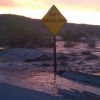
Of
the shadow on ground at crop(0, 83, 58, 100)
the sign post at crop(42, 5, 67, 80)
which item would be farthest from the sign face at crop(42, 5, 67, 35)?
the shadow on ground at crop(0, 83, 58, 100)

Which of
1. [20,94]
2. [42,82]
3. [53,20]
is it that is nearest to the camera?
[20,94]

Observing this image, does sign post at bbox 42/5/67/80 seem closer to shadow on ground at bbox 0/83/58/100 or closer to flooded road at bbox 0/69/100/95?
flooded road at bbox 0/69/100/95

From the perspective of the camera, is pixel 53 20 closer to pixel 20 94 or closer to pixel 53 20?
pixel 53 20

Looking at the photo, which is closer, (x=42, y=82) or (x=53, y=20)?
(x=42, y=82)

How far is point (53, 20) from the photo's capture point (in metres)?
23.3

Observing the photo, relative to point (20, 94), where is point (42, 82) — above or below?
below

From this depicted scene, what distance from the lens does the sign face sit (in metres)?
23.2

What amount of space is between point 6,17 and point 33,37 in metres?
67.8

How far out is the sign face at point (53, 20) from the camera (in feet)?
76.2

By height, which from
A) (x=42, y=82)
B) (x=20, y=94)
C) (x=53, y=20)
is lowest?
(x=42, y=82)

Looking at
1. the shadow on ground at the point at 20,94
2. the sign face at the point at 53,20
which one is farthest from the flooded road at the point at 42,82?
the shadow on ground at the point at 20,94

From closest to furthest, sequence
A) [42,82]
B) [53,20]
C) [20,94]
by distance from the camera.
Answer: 1. [20,94]
2. [42,82]
3. [53,20]

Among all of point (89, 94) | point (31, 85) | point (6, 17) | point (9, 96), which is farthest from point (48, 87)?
point (6, 17)

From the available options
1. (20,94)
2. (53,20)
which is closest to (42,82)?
(53,20)
